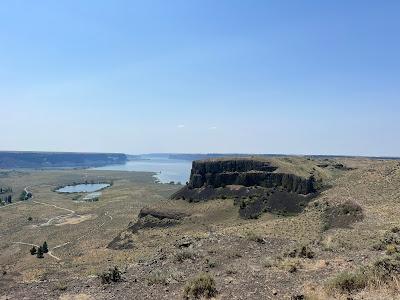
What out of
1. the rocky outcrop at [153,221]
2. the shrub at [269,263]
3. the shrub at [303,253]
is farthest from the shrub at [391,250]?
the rocky outcrop at [153,221]

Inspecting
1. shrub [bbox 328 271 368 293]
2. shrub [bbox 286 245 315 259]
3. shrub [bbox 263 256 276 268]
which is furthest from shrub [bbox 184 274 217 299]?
shrub [bbox 286 245 315 259]

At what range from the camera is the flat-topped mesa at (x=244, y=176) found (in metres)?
68.8

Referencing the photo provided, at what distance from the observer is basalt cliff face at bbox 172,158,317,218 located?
213ft

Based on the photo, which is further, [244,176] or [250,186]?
[244,176]

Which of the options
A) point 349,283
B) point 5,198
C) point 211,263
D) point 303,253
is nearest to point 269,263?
point 303,253

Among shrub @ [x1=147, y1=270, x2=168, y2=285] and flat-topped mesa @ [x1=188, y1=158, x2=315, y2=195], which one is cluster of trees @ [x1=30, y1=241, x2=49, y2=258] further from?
shrub @ [x1=147, y1=270, x2=168, y2=285]

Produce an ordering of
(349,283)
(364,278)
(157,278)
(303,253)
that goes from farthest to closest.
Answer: (303,253)
(157,278)
(364,278)
(349,283)

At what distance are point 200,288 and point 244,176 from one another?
2410 inches

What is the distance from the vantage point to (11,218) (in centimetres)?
11388

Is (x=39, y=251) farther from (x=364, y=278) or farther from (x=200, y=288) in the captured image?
(x=364, y=278)

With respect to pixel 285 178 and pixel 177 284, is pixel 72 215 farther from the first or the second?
pixel 177 284

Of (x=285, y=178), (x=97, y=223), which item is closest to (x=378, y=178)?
(x=285, y=178)

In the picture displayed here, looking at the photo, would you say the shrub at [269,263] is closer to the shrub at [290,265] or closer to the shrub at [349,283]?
the shrub at [290,265]

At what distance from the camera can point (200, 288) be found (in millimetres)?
17766
